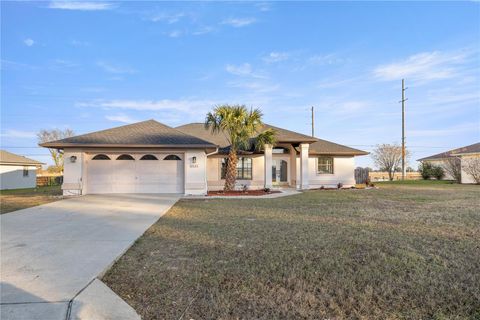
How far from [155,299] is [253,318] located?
1217 millimetres

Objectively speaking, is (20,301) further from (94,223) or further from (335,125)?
(335,125)

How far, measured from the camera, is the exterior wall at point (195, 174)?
54.8 feet

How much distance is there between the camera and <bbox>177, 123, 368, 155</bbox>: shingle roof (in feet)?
68.1

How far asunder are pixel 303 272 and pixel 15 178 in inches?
1287

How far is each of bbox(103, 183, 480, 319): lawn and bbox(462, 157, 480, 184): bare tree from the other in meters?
25.4

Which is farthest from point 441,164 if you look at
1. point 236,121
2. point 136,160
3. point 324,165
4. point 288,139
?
point 136,160

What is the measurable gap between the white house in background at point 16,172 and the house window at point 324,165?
90.9 ft

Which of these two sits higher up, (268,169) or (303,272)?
(268,169)

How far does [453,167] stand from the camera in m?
31.2

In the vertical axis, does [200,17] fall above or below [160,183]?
above

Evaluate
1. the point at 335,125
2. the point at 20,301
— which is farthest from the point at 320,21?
the point at 335,125

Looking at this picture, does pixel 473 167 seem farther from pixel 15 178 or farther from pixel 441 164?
pixel 15 178

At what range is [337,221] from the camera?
827 cm

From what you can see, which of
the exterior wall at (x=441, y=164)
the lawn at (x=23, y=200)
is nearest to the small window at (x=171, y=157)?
the lawn at (x=23, y=200)
